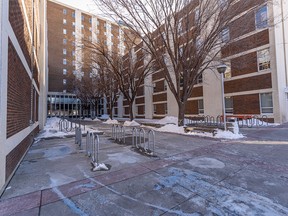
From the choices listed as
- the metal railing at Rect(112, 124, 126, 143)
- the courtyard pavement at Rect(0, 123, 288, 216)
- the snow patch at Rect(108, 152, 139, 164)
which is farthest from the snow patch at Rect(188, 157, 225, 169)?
the metal railing at Rect(112, 124, 126, 143)

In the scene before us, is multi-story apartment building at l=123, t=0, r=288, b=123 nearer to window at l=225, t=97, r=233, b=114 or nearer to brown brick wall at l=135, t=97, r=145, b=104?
window at l=225, t=97, r=233, b=114

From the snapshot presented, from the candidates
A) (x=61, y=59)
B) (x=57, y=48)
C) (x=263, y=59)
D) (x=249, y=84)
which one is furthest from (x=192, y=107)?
(x=57, y=48)

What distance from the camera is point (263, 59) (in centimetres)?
1519

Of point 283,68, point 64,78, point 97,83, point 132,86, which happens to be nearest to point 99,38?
point 132,86

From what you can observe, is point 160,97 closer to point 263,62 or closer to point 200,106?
point 200,106

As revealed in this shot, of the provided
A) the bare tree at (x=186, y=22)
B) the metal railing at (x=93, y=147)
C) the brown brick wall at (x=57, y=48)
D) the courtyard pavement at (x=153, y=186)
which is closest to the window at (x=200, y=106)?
the bare tree at (x=186, y=22)

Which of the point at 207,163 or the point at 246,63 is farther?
the point at 246,63

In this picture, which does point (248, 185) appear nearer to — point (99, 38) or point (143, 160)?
point (143, 160)

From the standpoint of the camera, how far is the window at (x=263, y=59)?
14844 millimetres

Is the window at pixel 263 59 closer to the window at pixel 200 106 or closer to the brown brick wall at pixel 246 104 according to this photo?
the brown brick wall at pixel 246 104

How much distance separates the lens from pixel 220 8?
9641 millimetres

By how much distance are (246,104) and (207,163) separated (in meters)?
14.4

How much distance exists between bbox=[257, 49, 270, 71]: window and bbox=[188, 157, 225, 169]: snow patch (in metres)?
14.7

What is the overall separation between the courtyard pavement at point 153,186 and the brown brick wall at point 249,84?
12082 mm
